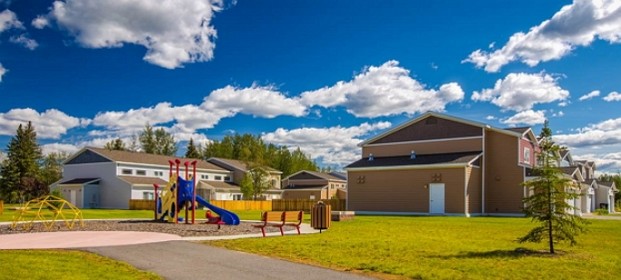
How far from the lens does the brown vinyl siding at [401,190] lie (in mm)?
38781

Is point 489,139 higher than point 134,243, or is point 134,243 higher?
point 489,139

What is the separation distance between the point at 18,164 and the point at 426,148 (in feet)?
172

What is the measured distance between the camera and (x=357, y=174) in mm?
44250

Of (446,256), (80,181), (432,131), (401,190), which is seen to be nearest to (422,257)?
(446,256)

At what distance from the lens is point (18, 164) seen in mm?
67438

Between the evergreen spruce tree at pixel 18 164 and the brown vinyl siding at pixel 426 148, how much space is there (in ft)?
149

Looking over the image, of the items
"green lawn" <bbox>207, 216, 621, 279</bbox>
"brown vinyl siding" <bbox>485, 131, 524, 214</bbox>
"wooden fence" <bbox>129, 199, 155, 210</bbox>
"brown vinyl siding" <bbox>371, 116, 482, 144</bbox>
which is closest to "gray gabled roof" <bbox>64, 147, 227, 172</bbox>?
"wooden fence" <bbox>129, 199, 155, 210</bbox>

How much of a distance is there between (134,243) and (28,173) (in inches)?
2395

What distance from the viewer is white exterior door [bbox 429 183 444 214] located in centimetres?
3944

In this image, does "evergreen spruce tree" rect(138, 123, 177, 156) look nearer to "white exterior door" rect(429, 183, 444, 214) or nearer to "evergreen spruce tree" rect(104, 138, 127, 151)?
"evergreen spruce tree" rect(104, 138, 127, 151)

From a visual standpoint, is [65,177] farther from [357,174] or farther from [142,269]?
[142,269]

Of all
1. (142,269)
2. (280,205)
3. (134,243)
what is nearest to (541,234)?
(142,269)

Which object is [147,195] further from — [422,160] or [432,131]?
[432,131]

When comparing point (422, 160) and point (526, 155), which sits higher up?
point (526, 155)
